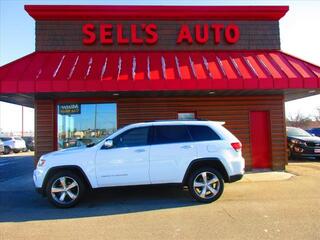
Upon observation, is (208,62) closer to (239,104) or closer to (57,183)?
(239,104)

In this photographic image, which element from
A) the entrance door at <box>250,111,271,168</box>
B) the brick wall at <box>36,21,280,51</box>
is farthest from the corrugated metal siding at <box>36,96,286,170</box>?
the brick wall at <box>36,21,280,51</box>

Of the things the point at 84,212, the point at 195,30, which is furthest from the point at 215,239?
the point at 195,30

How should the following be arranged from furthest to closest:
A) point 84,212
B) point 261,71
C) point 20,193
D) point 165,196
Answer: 1. point 261,71
2. point 20,193
3. point 165,196
4. point 84,212

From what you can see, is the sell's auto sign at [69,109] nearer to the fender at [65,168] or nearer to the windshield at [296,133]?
the fender at [65,168]

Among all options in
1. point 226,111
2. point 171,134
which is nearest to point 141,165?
point 171,134

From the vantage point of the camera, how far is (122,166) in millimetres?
8516

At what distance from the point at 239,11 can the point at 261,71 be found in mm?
3077

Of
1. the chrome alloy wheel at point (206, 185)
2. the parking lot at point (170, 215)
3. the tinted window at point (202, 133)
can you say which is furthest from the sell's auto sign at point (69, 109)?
the chrome alloy wheel at point (206, 185)

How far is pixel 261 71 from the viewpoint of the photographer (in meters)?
12.3

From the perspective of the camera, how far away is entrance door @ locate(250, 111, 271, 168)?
550 inches

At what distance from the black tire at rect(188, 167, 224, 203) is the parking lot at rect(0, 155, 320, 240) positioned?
191 mm

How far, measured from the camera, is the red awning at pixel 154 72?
11.3 meters

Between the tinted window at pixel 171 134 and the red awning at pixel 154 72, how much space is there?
2.66m

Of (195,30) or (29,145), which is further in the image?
(29,145)
